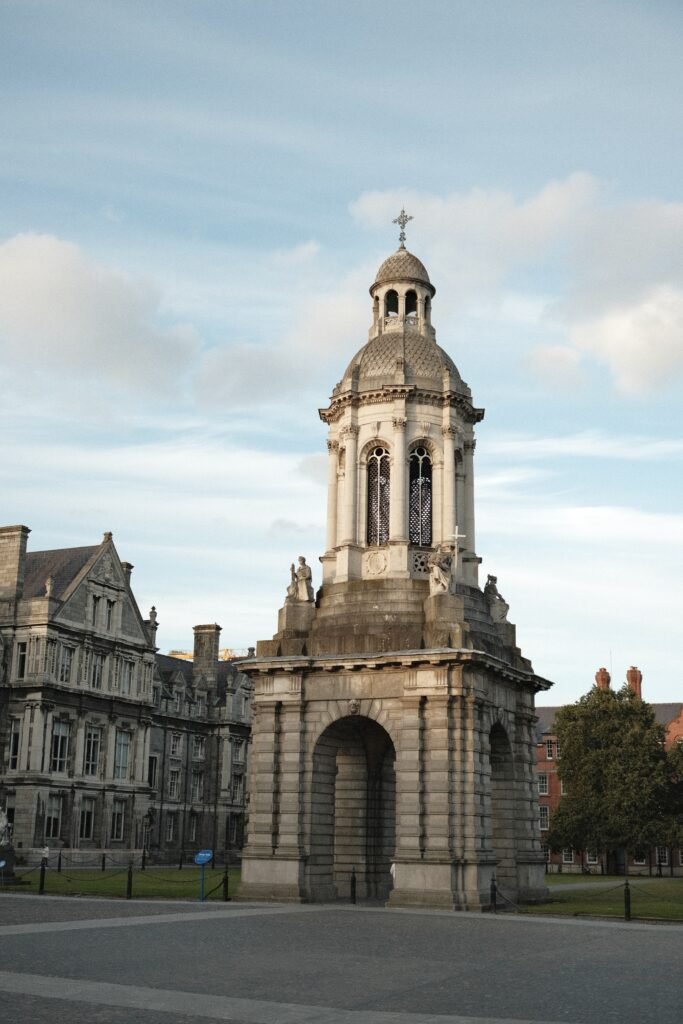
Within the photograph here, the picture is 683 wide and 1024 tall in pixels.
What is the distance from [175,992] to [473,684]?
2106cm

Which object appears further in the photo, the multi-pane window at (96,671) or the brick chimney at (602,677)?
the brick chimney at (602,677)

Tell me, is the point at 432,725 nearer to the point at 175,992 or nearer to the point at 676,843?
the point at 175,992

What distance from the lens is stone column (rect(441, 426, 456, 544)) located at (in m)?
41.2

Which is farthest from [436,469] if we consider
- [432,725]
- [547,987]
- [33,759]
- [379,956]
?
[33,759]

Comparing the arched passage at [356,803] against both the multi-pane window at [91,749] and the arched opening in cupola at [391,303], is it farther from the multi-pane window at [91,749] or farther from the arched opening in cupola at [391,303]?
the multi-pane window at [91,749]

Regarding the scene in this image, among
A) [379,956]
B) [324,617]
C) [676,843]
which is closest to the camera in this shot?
[379,956]

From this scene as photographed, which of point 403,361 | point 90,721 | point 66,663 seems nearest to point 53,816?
point 90,721

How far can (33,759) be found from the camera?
221 ft

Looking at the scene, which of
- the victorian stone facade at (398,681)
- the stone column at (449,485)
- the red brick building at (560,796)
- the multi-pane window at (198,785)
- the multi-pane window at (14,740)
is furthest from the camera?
the red brick building at (560,796)

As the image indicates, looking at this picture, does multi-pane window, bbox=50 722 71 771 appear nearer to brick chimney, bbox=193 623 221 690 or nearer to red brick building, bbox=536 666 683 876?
brick chimney, bbox=193 623 221 690

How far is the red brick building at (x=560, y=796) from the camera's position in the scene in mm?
93250

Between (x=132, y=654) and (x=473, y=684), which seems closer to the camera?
(x=473, y=684)

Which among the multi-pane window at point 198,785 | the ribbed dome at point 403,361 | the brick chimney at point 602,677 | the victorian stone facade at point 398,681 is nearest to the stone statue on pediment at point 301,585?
the victorian stone facade at point 398,681

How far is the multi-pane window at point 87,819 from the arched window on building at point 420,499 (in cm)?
3973
